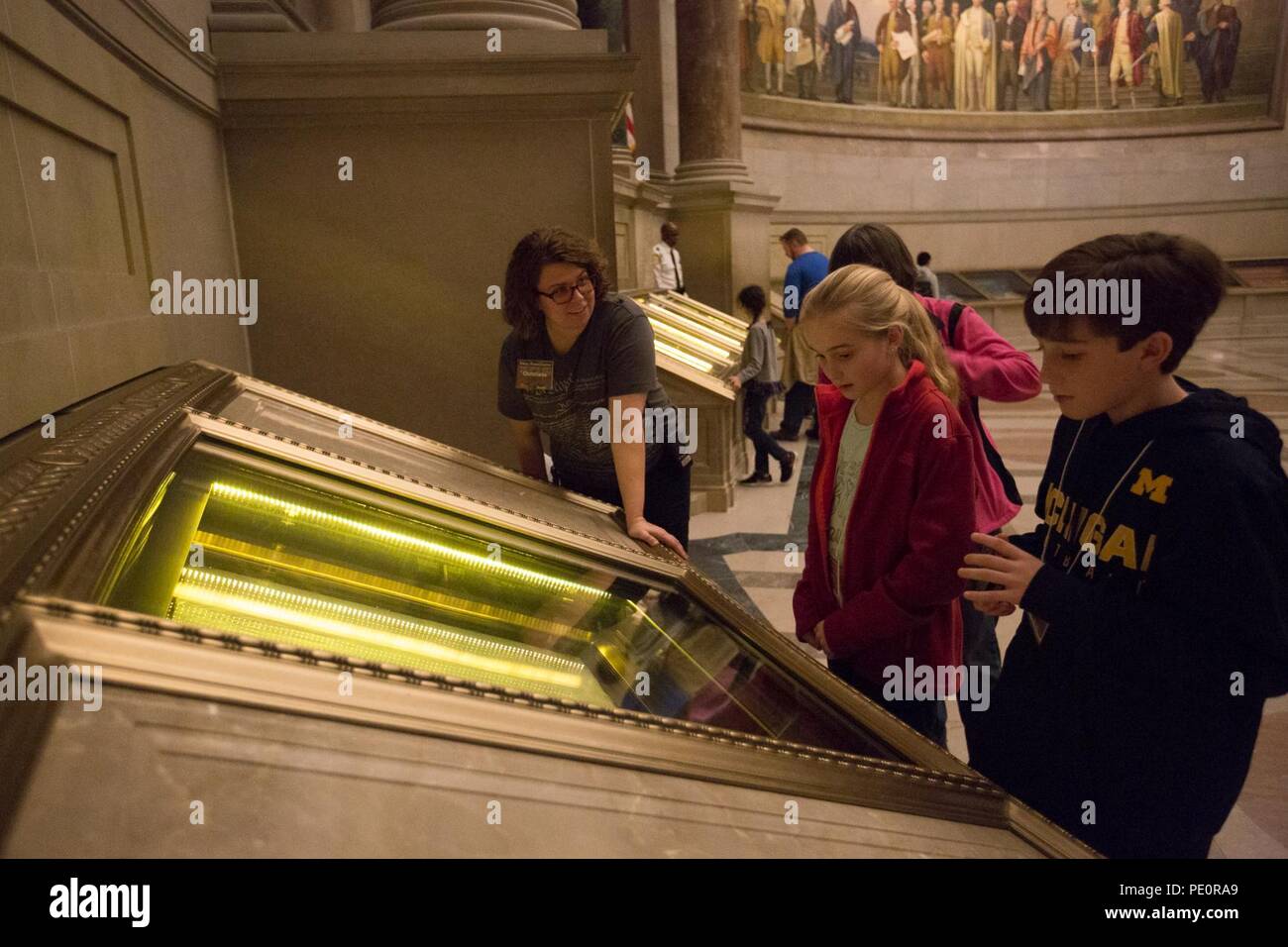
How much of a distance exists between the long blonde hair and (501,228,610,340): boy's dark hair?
724 millimetres

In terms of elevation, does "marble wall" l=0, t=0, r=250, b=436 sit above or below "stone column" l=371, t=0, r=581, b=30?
below

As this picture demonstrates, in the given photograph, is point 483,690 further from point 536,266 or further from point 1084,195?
point 1084,195

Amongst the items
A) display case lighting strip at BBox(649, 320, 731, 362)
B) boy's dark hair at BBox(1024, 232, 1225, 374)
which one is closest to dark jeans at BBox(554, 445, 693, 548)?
boy's dark hair at BBox(1024, 232, 1225, 374)

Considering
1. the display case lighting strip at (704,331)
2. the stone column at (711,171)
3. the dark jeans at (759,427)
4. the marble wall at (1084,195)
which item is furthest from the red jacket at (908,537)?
the marble wall at (1084,195)

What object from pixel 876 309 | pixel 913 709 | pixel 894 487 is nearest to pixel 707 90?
pixel 876 309

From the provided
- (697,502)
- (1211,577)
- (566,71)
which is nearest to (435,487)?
(1211,577)

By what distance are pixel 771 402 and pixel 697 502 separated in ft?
15.5

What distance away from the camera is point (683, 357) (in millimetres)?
6191

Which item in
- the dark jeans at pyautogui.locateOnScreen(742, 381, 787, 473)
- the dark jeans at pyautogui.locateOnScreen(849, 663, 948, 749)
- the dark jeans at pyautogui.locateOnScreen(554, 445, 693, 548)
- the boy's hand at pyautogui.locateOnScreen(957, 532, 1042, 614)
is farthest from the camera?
the dark jeans at pyautogui.locateOnScreen(742, 381, 787, 473)

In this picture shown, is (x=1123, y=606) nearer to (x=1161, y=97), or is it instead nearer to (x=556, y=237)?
(x=556, y=237)

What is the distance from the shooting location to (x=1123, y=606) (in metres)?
1.29

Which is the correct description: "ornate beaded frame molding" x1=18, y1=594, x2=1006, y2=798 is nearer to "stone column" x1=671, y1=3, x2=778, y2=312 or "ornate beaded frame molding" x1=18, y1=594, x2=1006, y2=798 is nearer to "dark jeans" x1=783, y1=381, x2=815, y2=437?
"dark jeans" x1=783, y1=381, x2=815, y2=437

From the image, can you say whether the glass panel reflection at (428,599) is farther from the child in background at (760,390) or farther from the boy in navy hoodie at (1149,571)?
the child in background at (760,390)

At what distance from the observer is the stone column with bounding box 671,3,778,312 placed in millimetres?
10969
